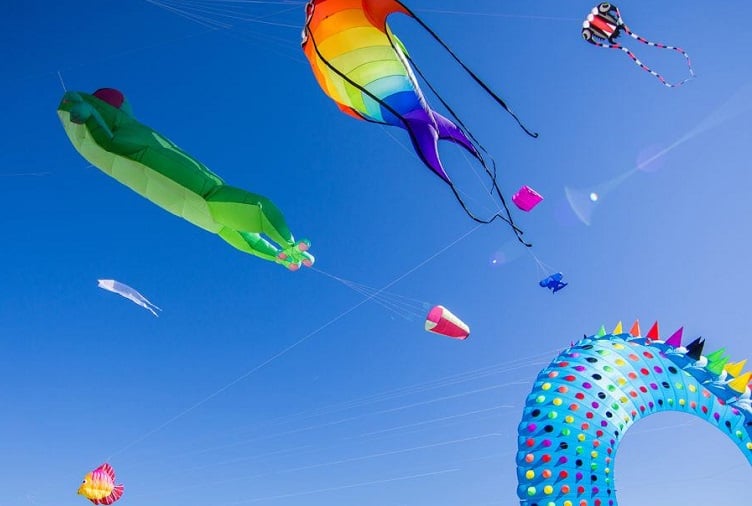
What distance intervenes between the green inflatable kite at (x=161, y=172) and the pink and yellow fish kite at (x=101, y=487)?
659 cm

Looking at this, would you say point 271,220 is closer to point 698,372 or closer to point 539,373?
point 539,373

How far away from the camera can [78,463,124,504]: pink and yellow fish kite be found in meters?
10.5

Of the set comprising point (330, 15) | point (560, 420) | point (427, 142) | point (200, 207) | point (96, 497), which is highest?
point (330, 15)

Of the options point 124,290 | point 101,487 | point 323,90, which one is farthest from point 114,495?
point 323,90

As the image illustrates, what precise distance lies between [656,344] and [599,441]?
6.01ft

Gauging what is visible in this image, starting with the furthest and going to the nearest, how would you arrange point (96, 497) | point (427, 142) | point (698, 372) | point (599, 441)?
1. point (96, 497)
2. point (698, 372)
3. point (599, 441)
4. point (427, 142)

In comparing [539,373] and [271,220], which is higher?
[271,220]

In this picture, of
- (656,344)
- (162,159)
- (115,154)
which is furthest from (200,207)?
(656,344)

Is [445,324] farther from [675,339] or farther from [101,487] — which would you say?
[101,487]

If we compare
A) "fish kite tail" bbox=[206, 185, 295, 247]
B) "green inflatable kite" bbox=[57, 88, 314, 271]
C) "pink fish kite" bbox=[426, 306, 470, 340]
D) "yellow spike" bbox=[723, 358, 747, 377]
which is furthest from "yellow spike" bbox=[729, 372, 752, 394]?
"fish kite tail" bbox=[206, 185, 295, 247]

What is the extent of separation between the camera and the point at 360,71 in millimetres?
6270

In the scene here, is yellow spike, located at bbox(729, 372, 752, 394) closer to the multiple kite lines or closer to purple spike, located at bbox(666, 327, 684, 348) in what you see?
purple spike, located at bbox(666, 327, 684, 348)

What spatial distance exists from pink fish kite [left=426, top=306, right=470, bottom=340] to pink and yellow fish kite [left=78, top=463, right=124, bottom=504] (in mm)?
6945

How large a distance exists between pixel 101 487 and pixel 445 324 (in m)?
7.21
